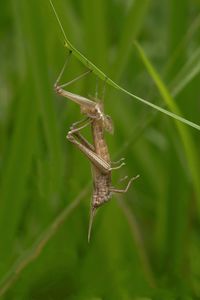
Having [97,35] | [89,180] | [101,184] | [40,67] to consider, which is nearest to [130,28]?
[97,35]

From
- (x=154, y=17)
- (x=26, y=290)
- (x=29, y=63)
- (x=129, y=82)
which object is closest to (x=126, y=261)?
(x=26, y=290)

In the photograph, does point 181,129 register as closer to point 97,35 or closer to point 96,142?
point 96,142

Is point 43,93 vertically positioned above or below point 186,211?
above

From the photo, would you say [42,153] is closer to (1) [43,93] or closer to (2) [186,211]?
(1) [43,93]

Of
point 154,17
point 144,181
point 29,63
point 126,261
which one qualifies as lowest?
point 126,261

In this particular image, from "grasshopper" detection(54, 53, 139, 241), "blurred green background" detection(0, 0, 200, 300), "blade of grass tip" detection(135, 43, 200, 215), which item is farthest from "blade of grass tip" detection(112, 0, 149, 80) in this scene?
"grasshopper" detection(54, 53, 139, 241)

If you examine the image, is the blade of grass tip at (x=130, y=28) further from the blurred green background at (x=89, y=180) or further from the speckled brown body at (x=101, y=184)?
the speckled brown body at (x=101, y=184)
